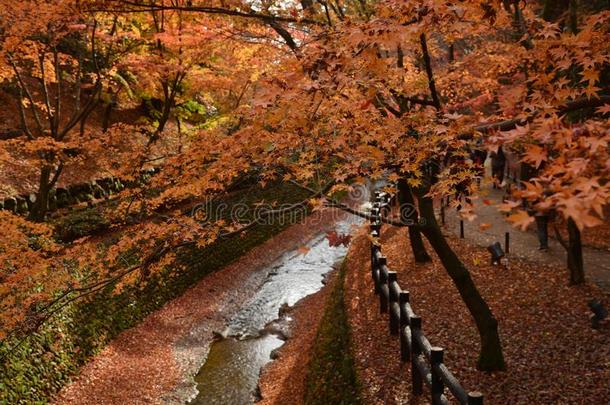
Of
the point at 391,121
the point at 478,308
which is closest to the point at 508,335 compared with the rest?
the point at 478,308

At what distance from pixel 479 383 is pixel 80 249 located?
8.51m

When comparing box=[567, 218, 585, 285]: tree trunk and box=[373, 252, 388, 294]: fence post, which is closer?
box=[373, 252, 388, 294]: fence post

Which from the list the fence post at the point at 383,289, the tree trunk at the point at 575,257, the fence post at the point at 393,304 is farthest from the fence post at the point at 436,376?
the tree trunk at the point at 575,257

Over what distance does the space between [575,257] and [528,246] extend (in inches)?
129

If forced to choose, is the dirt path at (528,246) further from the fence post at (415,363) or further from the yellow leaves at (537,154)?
the yellow leaves at (537,154)

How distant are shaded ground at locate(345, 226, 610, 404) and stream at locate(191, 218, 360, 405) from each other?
219 centimetres

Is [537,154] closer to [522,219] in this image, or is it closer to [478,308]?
[522,219]

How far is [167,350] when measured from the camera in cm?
1055

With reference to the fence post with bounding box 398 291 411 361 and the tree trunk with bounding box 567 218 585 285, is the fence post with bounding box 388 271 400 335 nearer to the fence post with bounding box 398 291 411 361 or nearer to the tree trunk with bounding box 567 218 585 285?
the fence post with bounding box 398 291 411 361

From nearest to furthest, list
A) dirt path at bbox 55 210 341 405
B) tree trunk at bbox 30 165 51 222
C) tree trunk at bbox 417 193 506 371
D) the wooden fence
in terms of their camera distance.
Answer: the wooden fence < tree trunk at bbox 417 193 506 371 < dirt path at bbox 55 210 341 405 < tree trunk at bbox 30 165 51 222

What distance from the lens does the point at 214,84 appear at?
15875mm

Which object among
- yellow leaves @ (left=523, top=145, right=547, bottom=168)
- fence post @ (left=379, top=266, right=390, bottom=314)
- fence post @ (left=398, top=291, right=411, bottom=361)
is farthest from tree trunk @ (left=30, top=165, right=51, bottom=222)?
yellow leaves @ (left=523, top=145, right=547, bottom=168)

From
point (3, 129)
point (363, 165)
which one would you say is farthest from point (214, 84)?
point (363, 165)

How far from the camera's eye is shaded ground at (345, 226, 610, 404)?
19.2 ft
